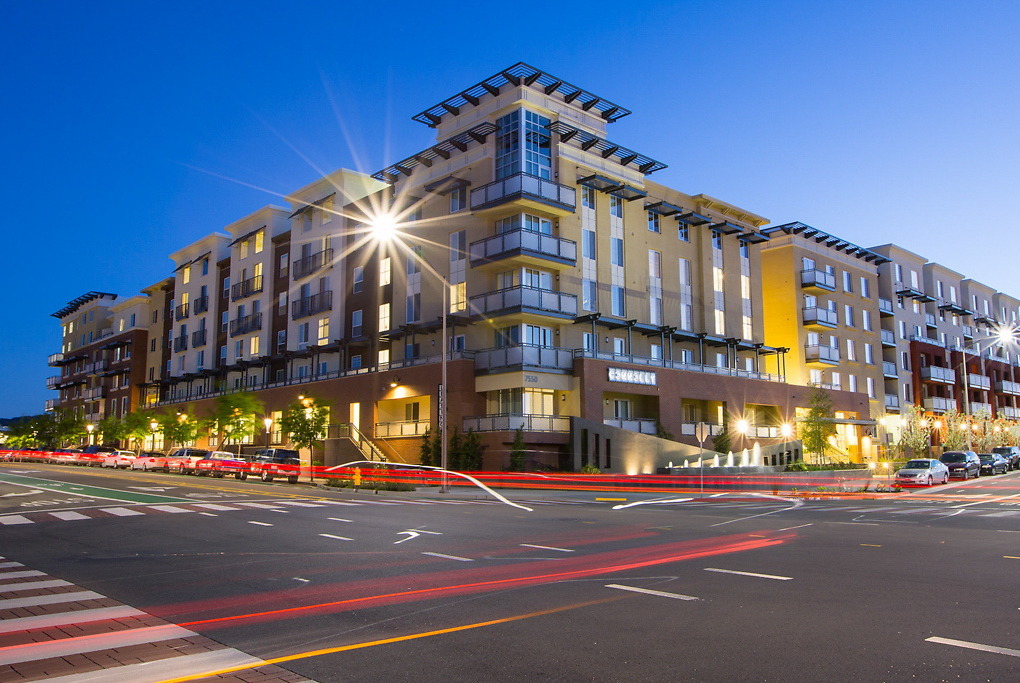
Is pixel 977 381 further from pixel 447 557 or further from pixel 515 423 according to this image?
pixel 447 557

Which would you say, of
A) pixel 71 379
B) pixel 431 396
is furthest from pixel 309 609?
pixel 71 379

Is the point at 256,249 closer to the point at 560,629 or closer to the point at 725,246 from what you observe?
the point at 725,246

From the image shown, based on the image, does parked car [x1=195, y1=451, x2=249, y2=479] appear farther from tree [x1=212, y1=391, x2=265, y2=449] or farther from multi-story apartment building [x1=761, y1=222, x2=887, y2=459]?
multi-story apartment building [x1=761, y1=222, x2=887, y2=459]

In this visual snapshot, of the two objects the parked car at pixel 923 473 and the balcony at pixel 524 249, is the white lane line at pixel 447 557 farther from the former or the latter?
the parked car at pixel 923 473

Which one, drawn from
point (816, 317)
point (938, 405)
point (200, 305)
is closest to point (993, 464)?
point (816, 317)

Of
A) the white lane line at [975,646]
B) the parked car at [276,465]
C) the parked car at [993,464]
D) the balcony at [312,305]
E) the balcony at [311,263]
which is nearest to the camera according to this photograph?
the white lane line at [975,646]

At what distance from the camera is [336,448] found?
158ft

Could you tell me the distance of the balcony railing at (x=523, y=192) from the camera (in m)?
42.0

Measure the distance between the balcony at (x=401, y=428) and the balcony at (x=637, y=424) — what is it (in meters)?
10.4

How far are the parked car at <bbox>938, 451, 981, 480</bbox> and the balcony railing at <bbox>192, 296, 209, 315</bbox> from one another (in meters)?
61.5

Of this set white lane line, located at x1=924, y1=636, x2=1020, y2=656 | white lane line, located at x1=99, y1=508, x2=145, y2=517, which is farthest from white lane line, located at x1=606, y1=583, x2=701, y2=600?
white lane line, located at x1=99, y1=508, x2=145, y2=517

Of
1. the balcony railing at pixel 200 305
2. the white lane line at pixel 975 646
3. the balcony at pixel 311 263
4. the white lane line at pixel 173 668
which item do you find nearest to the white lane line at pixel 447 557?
the white lane line at pixel 173 668

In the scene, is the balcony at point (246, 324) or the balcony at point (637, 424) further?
the balcony at point (246, 324)

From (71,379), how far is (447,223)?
7637cm
